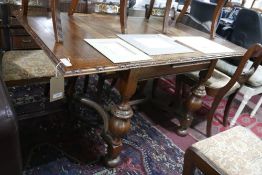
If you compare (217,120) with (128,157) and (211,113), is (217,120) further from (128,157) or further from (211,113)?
(128,157)

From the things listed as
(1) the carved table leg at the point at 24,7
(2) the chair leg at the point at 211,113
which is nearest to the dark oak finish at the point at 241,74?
(2) the chair leg at the point at 211,113

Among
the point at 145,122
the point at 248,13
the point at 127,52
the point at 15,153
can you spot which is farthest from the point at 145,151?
the point at 248,13

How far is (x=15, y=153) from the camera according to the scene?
727 mm

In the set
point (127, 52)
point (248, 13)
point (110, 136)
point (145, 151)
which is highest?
point (248, 13)

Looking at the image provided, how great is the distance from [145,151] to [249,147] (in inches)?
24.8

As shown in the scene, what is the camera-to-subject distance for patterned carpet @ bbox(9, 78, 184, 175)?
4.17 ft

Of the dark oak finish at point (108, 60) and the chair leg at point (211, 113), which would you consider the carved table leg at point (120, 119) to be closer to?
the dark oak finish at point (108, 60)

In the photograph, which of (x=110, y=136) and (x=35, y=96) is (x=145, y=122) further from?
(x=35, y=96)

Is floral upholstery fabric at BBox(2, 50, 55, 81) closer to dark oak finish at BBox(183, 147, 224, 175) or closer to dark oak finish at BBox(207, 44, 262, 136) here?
dark oak finish at BBox(183, 147, 224, 175)

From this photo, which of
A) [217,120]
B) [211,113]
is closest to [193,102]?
[211,113]

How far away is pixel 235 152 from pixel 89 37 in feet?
2.57

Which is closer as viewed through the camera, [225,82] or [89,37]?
[89,37]

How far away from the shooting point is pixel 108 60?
2.91ft

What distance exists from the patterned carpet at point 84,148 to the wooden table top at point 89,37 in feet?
1.86
